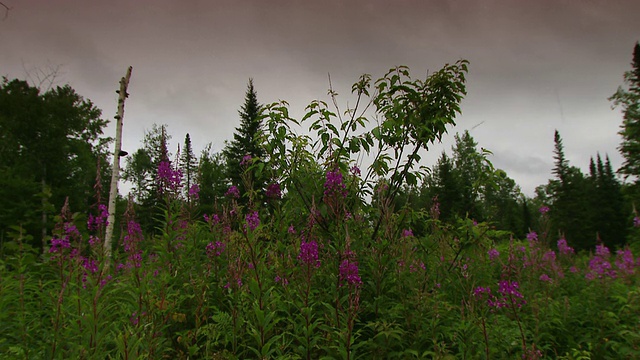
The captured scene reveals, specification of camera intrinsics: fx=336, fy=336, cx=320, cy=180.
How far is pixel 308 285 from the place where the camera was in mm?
2621

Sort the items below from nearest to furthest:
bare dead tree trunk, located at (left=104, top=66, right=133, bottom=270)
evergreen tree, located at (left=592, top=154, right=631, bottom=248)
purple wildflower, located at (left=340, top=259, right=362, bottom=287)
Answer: purple wildflower, located at (left=340, top=259, right=362, bottom=287), bare dead tree trunk, located at (left=104, top=66, right=133, bottom=270), evergreen tree, located at (left=592, top=154, right=631, bottom=248)

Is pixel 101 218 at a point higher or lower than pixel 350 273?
higher

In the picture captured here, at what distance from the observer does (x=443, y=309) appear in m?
3.62

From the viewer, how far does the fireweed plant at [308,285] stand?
2.89 metres

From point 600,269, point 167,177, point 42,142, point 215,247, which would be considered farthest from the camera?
point 42,142

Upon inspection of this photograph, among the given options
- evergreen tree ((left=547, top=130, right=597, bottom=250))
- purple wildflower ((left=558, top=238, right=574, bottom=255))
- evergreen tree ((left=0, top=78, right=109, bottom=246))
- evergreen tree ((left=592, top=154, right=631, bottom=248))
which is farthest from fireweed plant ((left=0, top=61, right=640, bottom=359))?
evergreen tree ((left=592, top=154, right=631, bottom=248))

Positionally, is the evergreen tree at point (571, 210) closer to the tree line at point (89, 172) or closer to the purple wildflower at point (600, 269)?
the tree line at point (89, 172)

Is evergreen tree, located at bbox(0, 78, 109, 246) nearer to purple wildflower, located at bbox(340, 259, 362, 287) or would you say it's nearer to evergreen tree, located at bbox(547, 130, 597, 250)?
purple wildflower, located at bbox(340, 259, 362, 287)

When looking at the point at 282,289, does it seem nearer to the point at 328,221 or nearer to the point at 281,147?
the point at 328,221

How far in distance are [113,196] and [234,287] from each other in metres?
5.83

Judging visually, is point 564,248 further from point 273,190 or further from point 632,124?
point 632,124

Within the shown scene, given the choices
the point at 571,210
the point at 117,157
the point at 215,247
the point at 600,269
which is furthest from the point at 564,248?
the point at 571,210

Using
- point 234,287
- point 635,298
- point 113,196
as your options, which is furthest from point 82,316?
point 635,298

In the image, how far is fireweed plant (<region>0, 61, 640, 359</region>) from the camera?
9.47 ft
